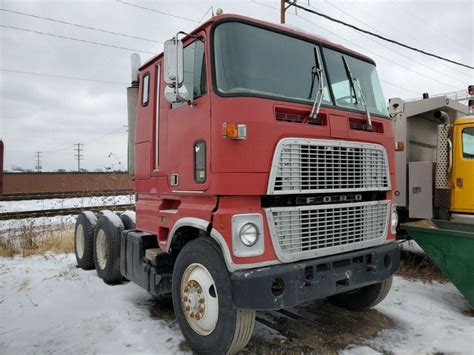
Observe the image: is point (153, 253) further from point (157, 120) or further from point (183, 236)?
point (157, 120)

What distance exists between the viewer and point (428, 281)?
5.82 meters

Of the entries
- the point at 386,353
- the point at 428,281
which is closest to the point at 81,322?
the point at 386,353

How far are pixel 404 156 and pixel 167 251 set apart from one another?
460 centimetres

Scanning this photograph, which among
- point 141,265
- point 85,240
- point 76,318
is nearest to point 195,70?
point 141,265

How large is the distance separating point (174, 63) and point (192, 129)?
23.9 inches

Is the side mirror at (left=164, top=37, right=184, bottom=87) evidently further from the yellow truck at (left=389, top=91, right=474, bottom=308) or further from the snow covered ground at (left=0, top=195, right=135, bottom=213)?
the snow covered ground at (left=0, top=195, right=135, bottom=213)

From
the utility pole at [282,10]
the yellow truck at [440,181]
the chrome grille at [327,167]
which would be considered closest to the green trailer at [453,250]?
the yellow truck at [440,181]

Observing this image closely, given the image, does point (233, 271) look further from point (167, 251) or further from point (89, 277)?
point (89, 277)

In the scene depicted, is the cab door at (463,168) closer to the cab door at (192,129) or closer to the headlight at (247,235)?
the headlight at (247,235)

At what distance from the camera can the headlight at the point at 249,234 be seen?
9.87 ft

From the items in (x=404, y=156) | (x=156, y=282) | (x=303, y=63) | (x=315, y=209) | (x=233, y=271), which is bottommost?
(x=156, y=282)

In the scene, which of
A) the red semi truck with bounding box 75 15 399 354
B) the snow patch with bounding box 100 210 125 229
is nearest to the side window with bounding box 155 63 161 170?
the red semi truck with bounding box 75 15 399 354

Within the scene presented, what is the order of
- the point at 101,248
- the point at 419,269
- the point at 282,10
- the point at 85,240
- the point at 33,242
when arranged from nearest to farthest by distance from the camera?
the point at 101,248
the point at 85,240
the point at 419,269
the point at 33,242
the point at 282,10

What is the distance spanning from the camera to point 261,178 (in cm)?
310
